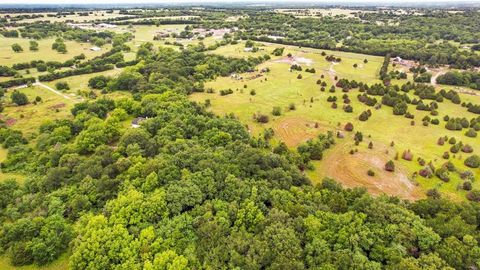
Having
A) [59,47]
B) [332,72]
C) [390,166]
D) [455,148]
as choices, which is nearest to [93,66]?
[59,47]

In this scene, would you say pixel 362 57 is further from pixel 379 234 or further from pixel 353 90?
pixel 379 234

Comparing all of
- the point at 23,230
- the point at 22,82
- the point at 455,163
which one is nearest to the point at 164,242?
the point at 23,230

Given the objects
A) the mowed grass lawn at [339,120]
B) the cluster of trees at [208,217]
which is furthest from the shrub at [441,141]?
the cluster of trees at [208,217]

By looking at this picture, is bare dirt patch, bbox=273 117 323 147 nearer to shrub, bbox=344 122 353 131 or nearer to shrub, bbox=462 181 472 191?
shrub, bbox=344 122 353 131

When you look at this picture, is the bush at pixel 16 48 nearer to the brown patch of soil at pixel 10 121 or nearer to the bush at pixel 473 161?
the brown patch of soil at pixel 10 121

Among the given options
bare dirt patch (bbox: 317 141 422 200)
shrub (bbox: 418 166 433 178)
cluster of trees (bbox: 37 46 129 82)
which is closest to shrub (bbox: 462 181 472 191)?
shrub (bbox: 418 166 433 178)

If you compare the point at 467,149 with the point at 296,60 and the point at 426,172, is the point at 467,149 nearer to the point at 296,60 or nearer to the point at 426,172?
the point at 426,172
